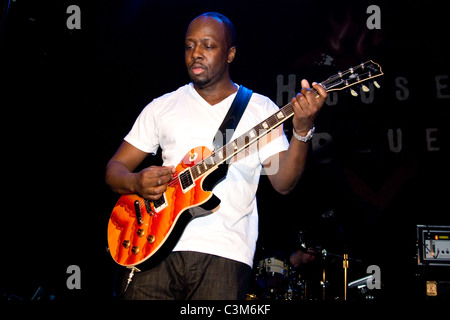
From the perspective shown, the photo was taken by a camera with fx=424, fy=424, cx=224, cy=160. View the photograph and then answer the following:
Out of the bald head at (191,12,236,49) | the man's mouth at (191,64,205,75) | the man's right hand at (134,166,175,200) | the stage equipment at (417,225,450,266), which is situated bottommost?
the stage equipment at (417,225,450,266)

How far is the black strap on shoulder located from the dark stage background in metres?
2.69

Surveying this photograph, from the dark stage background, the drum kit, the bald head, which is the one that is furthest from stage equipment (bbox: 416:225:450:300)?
the bald head

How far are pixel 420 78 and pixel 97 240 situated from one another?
16.2ft

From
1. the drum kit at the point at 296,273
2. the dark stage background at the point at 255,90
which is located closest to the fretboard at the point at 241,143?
the dark stage background at the point at 255,90

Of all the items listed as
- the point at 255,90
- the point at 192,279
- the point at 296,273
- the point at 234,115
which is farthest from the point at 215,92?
the point at 296,273

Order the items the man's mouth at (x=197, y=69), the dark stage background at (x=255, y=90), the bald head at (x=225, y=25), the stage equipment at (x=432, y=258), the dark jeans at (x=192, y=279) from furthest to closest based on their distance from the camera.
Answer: the stage equipment at (x=432, y=258), the dark stage background at (x=255, y=90), the bald head at (x=225, y=25), the man's mouth at (x=197, y=69), the dark jeans at (x=192, y=279)

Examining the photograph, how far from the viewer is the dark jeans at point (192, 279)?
244 cm

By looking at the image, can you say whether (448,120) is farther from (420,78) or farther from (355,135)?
(355,135)

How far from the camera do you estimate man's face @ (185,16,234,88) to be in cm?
315

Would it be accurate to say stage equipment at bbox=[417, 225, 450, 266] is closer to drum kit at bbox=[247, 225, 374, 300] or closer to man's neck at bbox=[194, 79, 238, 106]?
drum kit at bbox=[247, 225, 374, 300]

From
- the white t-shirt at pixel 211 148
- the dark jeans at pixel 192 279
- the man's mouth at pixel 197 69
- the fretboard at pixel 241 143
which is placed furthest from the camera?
the man's mouth at pixel 197 69

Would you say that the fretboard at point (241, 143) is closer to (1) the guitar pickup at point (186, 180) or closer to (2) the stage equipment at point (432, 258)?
(1) the guitar pickup at point (186, 180)

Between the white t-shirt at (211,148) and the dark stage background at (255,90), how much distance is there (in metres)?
2.25
